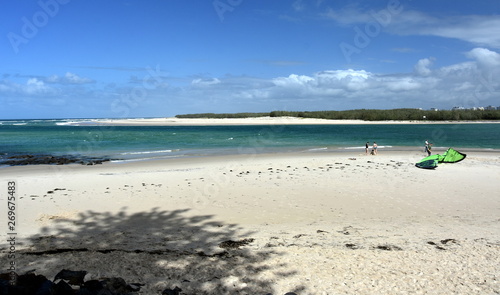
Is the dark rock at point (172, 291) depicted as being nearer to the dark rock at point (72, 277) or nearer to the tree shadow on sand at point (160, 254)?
the tree shadow on sand at point (160, 254)

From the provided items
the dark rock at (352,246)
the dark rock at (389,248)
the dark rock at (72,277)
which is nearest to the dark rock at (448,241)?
the dark rock at (389,248)

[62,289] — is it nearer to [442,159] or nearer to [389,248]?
[389,248]

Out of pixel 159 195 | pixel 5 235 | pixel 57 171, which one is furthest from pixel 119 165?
pixel 5 235

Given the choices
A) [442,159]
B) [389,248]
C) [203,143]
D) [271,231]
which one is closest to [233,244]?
[271,231]

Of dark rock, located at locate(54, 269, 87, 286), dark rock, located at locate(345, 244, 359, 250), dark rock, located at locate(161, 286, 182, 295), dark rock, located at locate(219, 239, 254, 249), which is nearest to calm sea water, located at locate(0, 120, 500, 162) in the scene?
dark rock, located at locate(219, 239, 254, 249)

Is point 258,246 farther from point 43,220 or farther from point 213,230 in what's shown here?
point 43,220

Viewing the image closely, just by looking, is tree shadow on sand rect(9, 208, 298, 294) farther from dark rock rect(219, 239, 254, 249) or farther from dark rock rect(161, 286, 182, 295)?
dark rock rect(161, 286, 182, 295)

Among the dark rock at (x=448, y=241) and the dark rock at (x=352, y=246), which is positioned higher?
the dark rock at (x=352, y=246)

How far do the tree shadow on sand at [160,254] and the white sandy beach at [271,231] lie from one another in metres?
0.03

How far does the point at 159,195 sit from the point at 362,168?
1105 cm

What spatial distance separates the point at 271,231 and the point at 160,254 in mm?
2766

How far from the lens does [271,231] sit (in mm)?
8297

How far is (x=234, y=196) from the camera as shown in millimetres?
12258

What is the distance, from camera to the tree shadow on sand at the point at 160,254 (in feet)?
17.8
